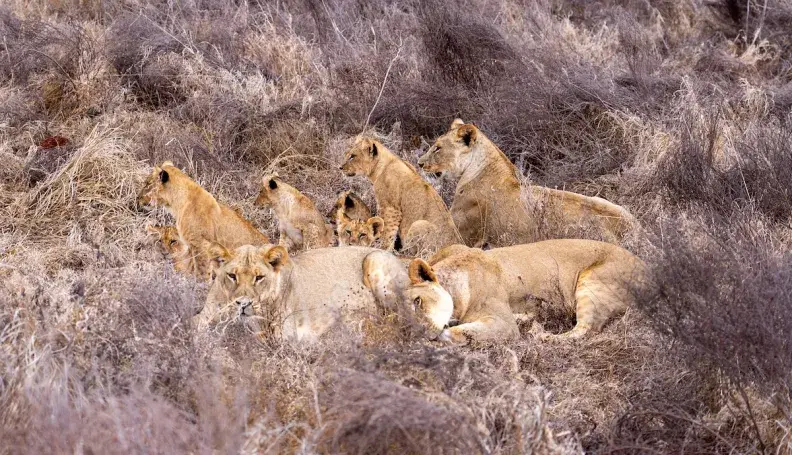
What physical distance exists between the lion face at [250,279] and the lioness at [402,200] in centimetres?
233

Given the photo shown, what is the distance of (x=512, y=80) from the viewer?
1181 centimetres

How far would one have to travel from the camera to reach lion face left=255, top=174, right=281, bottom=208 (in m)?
9.16

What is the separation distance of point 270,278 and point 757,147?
484 cm

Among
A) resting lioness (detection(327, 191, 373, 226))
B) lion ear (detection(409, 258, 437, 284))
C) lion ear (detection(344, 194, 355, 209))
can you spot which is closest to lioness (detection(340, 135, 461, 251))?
resting lioness (detection(327, 191, 373, 226))

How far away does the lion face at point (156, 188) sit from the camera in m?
8.74

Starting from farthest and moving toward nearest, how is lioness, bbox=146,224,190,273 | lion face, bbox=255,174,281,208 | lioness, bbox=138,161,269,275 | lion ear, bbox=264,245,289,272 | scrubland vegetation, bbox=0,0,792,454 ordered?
lion face, bbox=255,174,281,208 < lioness, bbox=138,161,269,275 < lioness, bbox=146,224,190,273 < lion ear, bbox=264,245,289,272 < scrubland vegetation, bbox=0,0,792,454

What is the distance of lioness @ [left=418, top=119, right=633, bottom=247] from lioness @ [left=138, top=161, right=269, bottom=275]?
1.87 m

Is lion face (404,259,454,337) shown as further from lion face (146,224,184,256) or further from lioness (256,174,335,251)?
lion face (146,224,184,256)

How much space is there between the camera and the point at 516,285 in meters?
7.25

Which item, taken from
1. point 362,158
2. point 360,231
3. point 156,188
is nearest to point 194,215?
point 156,188

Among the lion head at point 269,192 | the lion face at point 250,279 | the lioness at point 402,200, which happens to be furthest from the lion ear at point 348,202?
the lion face at point 250,279

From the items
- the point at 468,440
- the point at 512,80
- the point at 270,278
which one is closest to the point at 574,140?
the point at 512,80

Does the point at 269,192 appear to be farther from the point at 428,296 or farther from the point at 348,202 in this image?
the point at 428,296

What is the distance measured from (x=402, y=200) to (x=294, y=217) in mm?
1001
